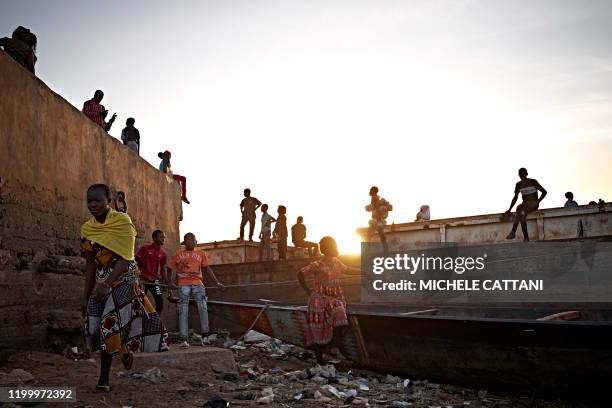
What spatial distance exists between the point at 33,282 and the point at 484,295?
27.3ft

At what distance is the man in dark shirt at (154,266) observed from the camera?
7.73 meters

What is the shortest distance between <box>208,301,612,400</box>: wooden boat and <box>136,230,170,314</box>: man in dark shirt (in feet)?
6.77

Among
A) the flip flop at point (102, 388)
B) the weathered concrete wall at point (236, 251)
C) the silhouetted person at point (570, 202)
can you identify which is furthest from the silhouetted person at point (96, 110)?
the silhouetted person at point (570, 202)

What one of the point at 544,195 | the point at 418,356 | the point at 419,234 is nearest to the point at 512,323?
the point at 418,356

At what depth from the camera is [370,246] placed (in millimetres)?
12609

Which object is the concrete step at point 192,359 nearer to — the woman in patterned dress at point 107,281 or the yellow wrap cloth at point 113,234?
the woman in patterned dress at point 107,281

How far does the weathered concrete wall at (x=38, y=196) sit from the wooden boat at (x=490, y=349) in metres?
2.75

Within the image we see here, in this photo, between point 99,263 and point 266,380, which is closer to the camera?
point 99,263

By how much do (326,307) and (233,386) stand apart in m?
1.62

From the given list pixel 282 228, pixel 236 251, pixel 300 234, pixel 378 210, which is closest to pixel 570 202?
pixel 378 210

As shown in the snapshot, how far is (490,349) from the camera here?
536 cm

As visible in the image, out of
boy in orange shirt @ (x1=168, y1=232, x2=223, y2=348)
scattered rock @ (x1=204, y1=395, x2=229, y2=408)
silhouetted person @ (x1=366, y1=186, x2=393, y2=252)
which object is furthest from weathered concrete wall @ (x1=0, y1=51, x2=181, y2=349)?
silhouetted person @ (x1=366, y1=186, x2=393, y2=252)

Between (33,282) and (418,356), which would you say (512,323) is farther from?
(33,282)

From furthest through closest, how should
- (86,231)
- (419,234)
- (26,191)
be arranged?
(419,234)
(26,191)
(86,231)
